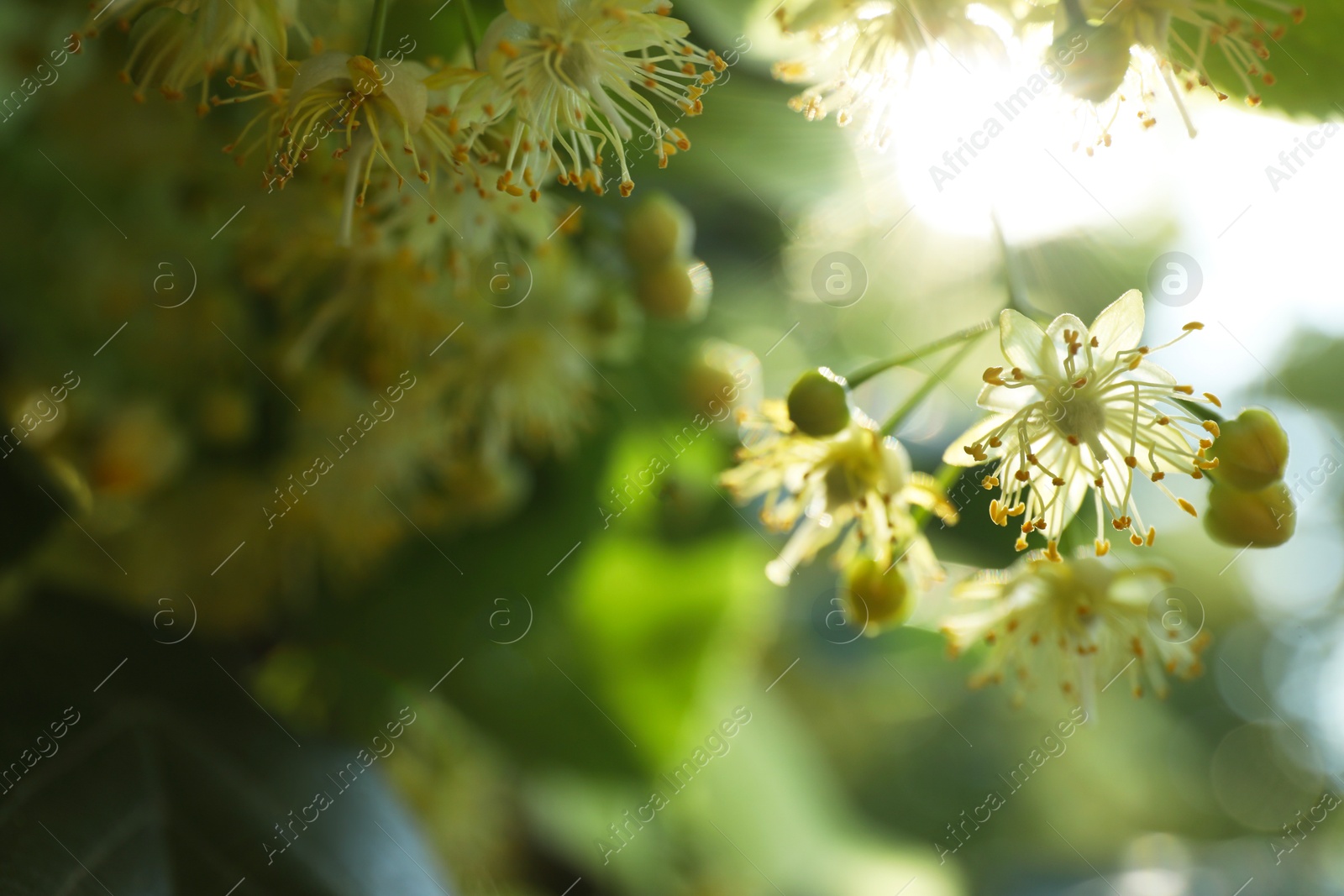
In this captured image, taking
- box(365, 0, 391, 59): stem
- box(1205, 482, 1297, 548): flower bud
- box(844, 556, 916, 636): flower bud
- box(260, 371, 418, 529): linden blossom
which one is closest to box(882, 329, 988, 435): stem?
box(844, 556, 916, 636): flower bud

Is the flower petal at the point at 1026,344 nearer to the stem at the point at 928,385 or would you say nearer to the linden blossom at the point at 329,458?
the stem at the point at 928,385

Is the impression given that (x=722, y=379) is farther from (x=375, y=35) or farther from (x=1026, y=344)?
(x=375, y=35)

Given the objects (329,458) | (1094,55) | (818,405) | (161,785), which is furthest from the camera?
(329,458)

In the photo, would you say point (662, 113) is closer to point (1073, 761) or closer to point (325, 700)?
point (325, 700)

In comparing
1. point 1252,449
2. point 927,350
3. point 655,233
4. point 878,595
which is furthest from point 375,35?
point 1252,449

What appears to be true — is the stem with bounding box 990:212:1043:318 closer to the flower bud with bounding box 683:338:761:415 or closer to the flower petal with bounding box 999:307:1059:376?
the flower petal with bounding box 999:307:1059:376

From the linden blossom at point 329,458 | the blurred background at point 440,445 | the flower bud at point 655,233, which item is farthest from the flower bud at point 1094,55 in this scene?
the linden blossom at point 329,458

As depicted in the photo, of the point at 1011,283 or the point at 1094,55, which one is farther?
the point at 1011,283

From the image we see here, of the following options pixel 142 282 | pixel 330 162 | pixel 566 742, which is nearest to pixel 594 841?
pixel 566 742
